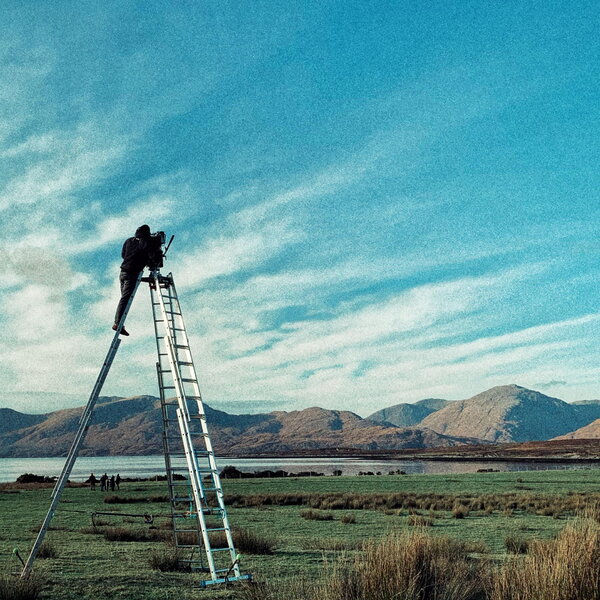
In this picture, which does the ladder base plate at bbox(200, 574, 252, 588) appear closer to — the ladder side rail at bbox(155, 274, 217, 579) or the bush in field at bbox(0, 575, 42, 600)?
the ladder side rail at bbox(155, 274, 217, 579)

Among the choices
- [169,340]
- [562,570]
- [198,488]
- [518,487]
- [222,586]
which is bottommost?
[518,487]

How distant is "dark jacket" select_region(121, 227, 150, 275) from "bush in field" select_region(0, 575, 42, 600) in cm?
430

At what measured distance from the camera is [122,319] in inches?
352

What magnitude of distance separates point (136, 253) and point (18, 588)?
4.64 metres

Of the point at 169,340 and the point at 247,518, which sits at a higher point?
the point at 169,340

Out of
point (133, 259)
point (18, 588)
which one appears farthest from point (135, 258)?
point (18, 588)

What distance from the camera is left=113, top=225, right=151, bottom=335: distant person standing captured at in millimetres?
9227

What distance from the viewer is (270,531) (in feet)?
55.7

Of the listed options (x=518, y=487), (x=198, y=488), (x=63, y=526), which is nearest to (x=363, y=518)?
(x=63, y=526)

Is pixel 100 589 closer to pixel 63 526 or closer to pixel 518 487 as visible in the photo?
pixel 63 526

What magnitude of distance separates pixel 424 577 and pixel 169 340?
4545mm

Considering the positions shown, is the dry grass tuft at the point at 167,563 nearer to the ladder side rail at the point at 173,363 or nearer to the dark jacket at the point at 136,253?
the ladder side rail at the point at 173,363

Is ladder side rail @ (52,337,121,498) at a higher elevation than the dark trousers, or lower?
lower

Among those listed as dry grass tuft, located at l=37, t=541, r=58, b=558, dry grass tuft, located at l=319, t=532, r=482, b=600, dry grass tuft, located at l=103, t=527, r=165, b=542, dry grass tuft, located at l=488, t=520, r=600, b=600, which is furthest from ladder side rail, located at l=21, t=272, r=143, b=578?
dry grass tuft, located at l=103, t=527, r=165, b=542
